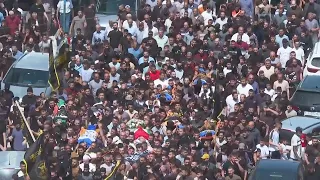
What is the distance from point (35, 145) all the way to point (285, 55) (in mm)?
8270

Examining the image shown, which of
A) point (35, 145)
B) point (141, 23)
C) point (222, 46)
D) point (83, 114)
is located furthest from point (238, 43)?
point (35, 145)

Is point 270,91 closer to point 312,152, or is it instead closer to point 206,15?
point 312,152

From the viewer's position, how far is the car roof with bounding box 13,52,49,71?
129ft

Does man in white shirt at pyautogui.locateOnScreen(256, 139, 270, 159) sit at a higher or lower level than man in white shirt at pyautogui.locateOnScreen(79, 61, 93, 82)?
lower

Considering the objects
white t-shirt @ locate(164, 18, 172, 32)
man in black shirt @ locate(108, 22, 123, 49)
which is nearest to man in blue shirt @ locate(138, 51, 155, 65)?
man in black shirt @ locate(108, 22, 123, 49)

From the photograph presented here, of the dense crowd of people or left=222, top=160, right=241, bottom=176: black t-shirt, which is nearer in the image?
left=222, top=160, right=241, bottom=176: black t-shirt

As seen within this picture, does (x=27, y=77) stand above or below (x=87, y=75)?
below

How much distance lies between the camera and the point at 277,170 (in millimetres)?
31297

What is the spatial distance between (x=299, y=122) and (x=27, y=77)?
781 centimetres

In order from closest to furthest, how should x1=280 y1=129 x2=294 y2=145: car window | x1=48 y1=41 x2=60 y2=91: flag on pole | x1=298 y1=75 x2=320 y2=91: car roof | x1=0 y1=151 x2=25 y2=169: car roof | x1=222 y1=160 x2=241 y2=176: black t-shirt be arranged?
x1=0 y1=151 x2=25 y2=169: car roof → x1=222 y1=160 x2=241 y2=176: black t-shirt → x1=280 y1=129 x2=294 y2=145: car window → x1=298 y1=75 x2=320 y2=91: car roof → x1=48 y1=41 x2=60 y2=91: flag on pole

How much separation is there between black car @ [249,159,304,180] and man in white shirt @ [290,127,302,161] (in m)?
1.90

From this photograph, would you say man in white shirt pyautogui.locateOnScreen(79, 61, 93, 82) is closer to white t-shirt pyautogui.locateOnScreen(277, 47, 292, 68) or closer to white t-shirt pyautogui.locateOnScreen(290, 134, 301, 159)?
white t-shirt pyautogui.locateOnScreen(277, 47, 292, 68)

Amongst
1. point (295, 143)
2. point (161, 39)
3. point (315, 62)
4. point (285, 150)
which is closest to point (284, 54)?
point (315, 62)

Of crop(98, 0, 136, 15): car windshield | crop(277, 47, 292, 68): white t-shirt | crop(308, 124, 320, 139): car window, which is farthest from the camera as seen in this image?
crop(98, 0, 136, 15): car windshield
